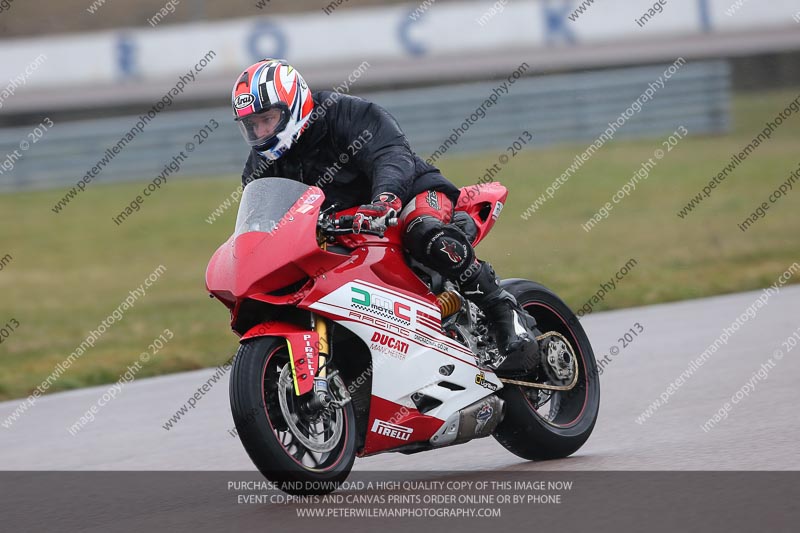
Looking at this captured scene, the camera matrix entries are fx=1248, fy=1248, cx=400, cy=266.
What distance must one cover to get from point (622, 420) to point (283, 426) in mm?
2462

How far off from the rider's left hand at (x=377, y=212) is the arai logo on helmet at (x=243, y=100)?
0.72 m

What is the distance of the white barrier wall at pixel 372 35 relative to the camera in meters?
31.1

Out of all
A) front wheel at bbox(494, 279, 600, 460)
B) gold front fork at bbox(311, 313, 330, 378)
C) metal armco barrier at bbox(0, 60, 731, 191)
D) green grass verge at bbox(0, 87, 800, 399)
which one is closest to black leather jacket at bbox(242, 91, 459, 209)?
gold front fork at bbox(311, 313, 330, 378)

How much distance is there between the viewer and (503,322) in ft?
19.7

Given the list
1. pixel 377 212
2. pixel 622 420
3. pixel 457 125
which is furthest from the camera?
pixel 457 125

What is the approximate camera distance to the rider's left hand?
17.3 ft

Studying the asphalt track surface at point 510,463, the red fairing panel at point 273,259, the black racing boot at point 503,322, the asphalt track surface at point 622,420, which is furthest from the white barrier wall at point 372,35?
the red fairing panel at point 273,259

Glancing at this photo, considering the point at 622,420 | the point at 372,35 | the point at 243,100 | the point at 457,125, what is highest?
the point at 243,100

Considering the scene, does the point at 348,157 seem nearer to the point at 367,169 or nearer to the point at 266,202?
the point at 367,169

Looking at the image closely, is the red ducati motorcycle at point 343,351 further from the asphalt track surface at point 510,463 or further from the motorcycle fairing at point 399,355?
the asphalt track surface at point 510,463

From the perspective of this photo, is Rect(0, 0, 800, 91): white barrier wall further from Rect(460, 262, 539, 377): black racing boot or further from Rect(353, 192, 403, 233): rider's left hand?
Rect(353, 192, 403, 233): rider's left hand

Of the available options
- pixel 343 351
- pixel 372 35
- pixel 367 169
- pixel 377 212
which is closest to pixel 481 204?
pixel 367 169

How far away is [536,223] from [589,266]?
431cm

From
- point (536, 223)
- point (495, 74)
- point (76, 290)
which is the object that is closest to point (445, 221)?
point (76, 290)
